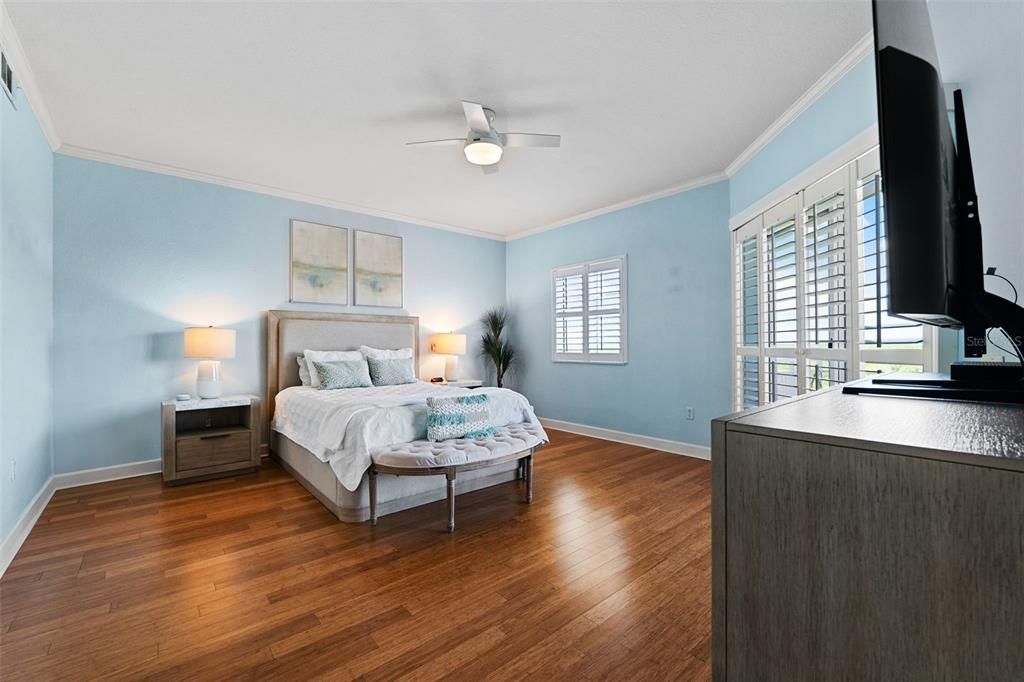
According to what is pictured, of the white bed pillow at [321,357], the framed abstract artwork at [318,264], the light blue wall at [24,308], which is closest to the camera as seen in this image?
the light blue wall at [24,308]

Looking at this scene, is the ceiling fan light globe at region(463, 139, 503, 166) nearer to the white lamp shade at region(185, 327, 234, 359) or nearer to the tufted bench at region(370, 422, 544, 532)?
the tufted bench at region(370, 422, 544, 532)

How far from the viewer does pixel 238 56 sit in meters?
2.39

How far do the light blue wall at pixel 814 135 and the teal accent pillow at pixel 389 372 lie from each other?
3439 millimetres

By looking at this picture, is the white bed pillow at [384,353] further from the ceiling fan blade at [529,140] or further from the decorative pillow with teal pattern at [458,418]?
the ceiling fan blade at [529,140]

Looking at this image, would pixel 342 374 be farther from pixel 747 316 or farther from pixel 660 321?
pixel 747 316

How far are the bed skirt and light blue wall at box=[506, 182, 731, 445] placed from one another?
1.83 m

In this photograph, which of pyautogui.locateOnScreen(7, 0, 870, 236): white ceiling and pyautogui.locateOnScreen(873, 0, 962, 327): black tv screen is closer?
pyautogui.locateOnScreen(873, 0, 962, 327): black tv screen

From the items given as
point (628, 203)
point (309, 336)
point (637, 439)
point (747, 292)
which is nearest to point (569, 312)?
point (628, 203)

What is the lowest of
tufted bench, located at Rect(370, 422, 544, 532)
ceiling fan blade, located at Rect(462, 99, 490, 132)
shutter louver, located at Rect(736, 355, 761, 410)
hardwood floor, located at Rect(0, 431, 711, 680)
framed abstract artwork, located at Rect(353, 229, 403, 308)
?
hardwood floor, located at Rect(0, 431, 711, 680)

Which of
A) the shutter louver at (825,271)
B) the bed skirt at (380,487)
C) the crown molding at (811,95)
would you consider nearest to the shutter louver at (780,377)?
the shutter louver at (825,271)

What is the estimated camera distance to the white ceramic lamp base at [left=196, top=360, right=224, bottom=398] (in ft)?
12.3

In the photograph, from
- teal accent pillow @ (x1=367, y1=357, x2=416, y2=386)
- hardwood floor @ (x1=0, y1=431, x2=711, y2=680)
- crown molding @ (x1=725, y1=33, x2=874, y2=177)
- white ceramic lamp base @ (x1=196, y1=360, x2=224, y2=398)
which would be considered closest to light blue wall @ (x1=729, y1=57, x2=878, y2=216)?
crown molding @ (x1=725, y1=33, x2=874, y2=177)

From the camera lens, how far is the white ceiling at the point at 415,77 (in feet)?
6.97

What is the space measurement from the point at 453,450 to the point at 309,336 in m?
2.54
